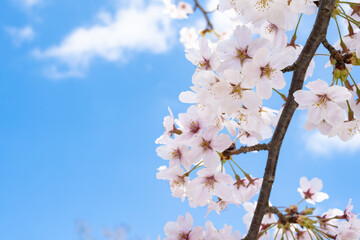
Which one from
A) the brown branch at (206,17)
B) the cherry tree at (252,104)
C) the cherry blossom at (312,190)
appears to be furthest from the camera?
the brown branch at (206,17)

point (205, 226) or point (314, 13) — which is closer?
point (314, 13)

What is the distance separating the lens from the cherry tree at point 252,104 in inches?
51.3

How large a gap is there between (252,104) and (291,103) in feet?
0.65

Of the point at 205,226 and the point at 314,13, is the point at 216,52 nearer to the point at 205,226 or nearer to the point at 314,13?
the point at 314,13

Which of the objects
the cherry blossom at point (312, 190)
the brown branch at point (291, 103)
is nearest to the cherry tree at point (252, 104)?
the brown branch at point (291, 103)

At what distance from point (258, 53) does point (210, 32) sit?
254 cm

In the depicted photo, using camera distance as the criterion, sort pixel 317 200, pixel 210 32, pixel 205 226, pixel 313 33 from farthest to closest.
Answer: pixel 210 32, pixel 317 200, pixel 205 226, pixel 313 33

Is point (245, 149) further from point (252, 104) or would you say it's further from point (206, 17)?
point (206, 17)

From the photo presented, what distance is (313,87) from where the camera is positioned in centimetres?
140

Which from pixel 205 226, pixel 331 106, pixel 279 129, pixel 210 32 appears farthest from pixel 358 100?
pixel 210 32

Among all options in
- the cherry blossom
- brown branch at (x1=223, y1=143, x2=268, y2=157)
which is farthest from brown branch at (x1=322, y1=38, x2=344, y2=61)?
the cherry blossom

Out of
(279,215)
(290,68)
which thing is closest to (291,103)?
(290,68)

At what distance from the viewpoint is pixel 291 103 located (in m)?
1.42

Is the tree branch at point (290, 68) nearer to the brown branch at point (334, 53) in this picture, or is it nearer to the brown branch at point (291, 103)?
the brown branch at point (291, 103)
